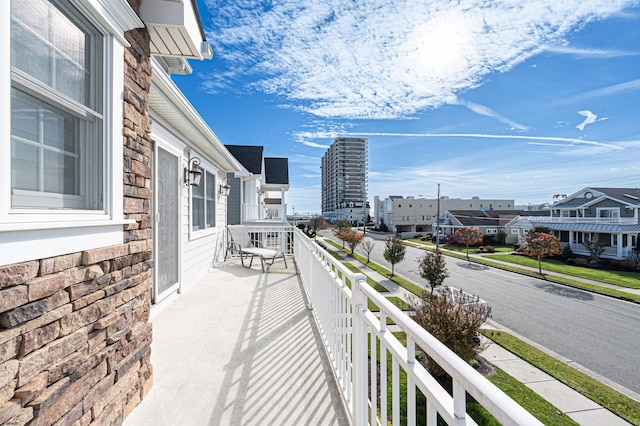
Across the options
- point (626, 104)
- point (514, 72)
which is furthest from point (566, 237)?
point (514, 72)

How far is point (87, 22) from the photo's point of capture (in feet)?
5.04

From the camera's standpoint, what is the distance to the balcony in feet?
2.76

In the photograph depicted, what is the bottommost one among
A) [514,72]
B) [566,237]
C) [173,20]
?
[566,237]

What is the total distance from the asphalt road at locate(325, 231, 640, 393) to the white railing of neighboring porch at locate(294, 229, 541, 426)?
23.4 ft

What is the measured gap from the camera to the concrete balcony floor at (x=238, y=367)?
1.85m

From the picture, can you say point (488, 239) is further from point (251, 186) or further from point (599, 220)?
point (251, 186)

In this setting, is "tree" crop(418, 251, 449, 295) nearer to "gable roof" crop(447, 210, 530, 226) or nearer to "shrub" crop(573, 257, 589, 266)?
"shrub" crop(573, 257, 589, 266)

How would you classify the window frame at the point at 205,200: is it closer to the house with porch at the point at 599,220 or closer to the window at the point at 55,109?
the window at the point at 55,109

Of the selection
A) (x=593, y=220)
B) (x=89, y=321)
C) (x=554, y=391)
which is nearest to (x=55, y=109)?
(x=89, y=321)

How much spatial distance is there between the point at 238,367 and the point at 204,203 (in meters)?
4.24

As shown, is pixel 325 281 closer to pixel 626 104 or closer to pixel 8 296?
pixel 8 296

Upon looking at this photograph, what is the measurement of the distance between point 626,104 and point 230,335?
24.2 metres

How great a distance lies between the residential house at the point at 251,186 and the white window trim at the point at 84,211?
9207mm

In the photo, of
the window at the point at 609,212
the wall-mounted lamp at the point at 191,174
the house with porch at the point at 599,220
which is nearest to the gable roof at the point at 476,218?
the house with porch at the point at 599,220
